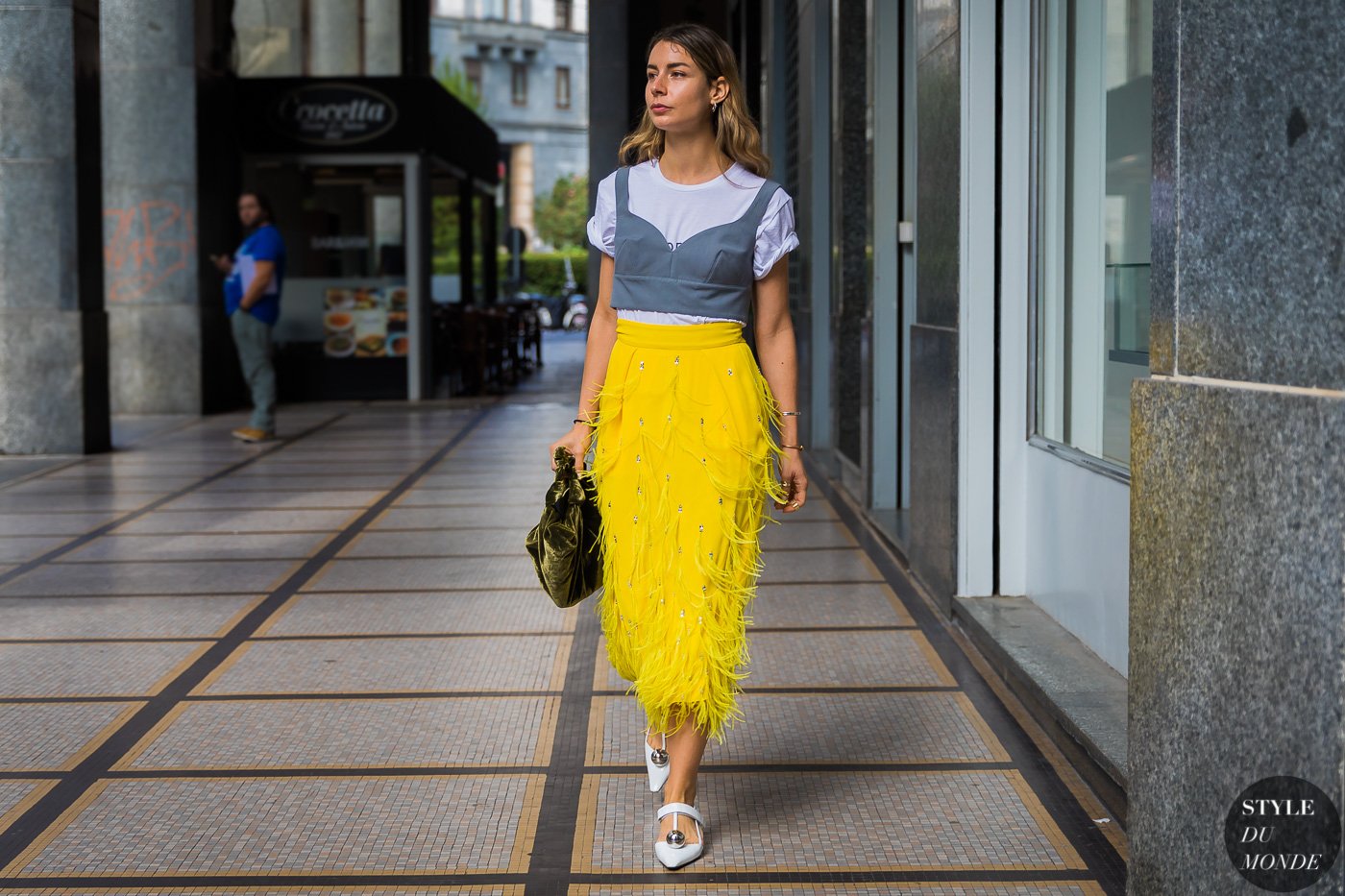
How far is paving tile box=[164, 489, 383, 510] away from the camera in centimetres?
826

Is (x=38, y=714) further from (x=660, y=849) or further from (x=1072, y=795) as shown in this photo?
(x=1072, y=795)

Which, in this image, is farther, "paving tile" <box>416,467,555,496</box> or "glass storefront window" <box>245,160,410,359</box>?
"glass storefront window" <box>245,160,410,359</box>

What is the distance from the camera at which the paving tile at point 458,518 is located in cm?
755

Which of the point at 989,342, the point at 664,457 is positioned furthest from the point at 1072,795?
the point at 989,342

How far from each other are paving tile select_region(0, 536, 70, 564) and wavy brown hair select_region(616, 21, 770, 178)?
4.42 metres

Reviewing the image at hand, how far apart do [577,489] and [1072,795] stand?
1300mm

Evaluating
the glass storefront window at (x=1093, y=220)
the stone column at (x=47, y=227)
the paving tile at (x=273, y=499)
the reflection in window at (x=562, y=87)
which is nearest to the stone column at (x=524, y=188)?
the reflection in window at (x=562, y=87)

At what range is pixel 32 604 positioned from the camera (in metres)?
5.78

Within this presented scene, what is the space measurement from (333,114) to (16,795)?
40.7ft

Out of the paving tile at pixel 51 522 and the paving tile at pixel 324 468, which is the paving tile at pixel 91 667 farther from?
the paving tile at pixel 324 468

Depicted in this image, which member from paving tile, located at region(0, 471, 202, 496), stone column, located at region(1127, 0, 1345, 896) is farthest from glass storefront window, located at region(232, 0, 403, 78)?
stone column, located at region(1127, 0, 1345, 896)

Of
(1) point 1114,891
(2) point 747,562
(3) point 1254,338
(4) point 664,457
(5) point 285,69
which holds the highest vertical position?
(5) point 285,69

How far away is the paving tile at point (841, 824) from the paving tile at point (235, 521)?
13.9 feet

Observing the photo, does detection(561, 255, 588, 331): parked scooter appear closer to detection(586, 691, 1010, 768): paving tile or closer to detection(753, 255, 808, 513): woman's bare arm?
detection(586, 691, 1010, 768): paving tile
